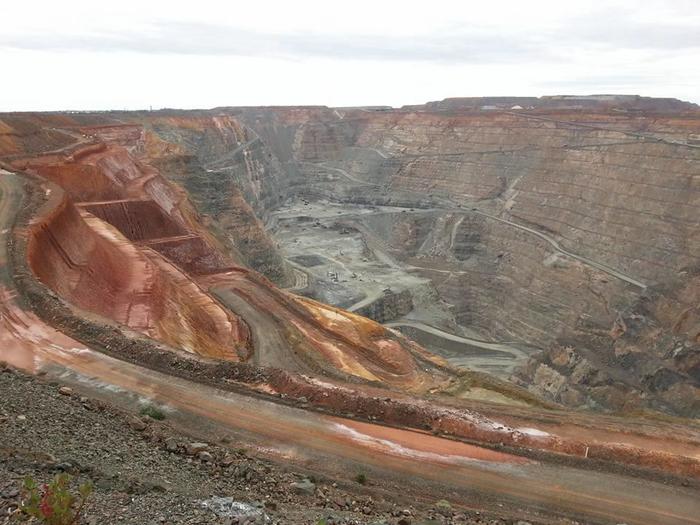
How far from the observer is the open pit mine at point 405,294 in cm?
1345

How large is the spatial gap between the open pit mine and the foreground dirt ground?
3.81ft

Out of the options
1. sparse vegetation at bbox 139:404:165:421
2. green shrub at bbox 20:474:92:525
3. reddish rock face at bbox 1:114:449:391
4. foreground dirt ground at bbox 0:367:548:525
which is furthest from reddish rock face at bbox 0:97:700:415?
green shrub at bbox 20:474:92:525

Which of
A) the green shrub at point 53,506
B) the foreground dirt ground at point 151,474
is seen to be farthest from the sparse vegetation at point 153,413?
the green shrub at point 53,506

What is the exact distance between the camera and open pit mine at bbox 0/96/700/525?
13453 mm

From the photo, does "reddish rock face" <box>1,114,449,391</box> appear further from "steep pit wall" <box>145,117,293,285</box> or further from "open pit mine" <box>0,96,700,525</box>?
"steep pit wall" <box>145,117,293,285</box>

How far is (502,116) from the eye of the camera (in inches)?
3620

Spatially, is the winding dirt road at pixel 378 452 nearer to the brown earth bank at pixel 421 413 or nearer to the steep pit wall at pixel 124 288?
the brown earth bank at pixel 421 413

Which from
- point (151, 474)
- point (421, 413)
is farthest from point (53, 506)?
point (421, 413)

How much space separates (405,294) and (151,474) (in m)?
52.7

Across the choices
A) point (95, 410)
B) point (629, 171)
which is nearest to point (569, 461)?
point (95, 410)

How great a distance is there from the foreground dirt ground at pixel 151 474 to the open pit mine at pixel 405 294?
3.81 ft

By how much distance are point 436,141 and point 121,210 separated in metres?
73.0

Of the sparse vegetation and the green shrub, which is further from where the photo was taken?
the sparse vegetation

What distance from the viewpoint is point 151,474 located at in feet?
31.3
